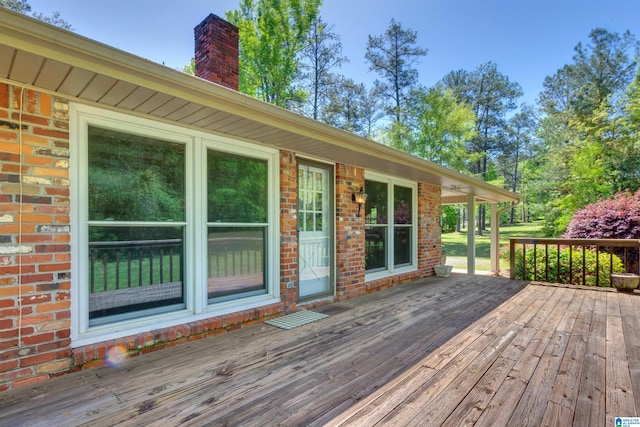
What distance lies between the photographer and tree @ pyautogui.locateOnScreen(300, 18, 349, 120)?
14.7 meters

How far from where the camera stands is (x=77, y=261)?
94.3 inches

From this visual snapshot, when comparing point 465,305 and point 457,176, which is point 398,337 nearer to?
point 465,305

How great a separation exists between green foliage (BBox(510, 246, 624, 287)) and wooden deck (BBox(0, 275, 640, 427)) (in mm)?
3061

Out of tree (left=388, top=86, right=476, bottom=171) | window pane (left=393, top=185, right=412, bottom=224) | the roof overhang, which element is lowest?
window pane (left=393, top=185, right=412, bottom=224)

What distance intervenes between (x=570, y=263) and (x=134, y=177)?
25.2ft

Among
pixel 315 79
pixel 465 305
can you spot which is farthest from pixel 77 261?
pixel 315 79

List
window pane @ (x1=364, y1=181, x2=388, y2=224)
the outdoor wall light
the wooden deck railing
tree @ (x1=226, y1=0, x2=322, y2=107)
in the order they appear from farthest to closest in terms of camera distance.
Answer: tree @ (x1=226, y1=0, x2=322, y2=107)
the wooden deck railing
window pane @ (x1=364, y1=181, x2=388, y2=224)
the outdoor wall light

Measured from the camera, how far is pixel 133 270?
2732 mm

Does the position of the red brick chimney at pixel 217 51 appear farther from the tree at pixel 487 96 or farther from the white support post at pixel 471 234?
the tree at pixel 487 96

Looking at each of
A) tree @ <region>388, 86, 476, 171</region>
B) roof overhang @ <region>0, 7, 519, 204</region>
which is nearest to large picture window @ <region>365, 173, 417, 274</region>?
roof overhang @ <region>0, 7, 519, 204</region>

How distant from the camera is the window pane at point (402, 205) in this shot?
6098 mm

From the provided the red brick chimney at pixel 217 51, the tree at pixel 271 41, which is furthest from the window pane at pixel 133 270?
the tree at pixel 271 41

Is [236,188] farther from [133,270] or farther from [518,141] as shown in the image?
[518,141]

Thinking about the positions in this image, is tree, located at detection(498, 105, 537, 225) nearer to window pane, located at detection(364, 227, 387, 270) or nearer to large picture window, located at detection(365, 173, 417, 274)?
large picture window, located at detection(365, 173, 417, 274)
